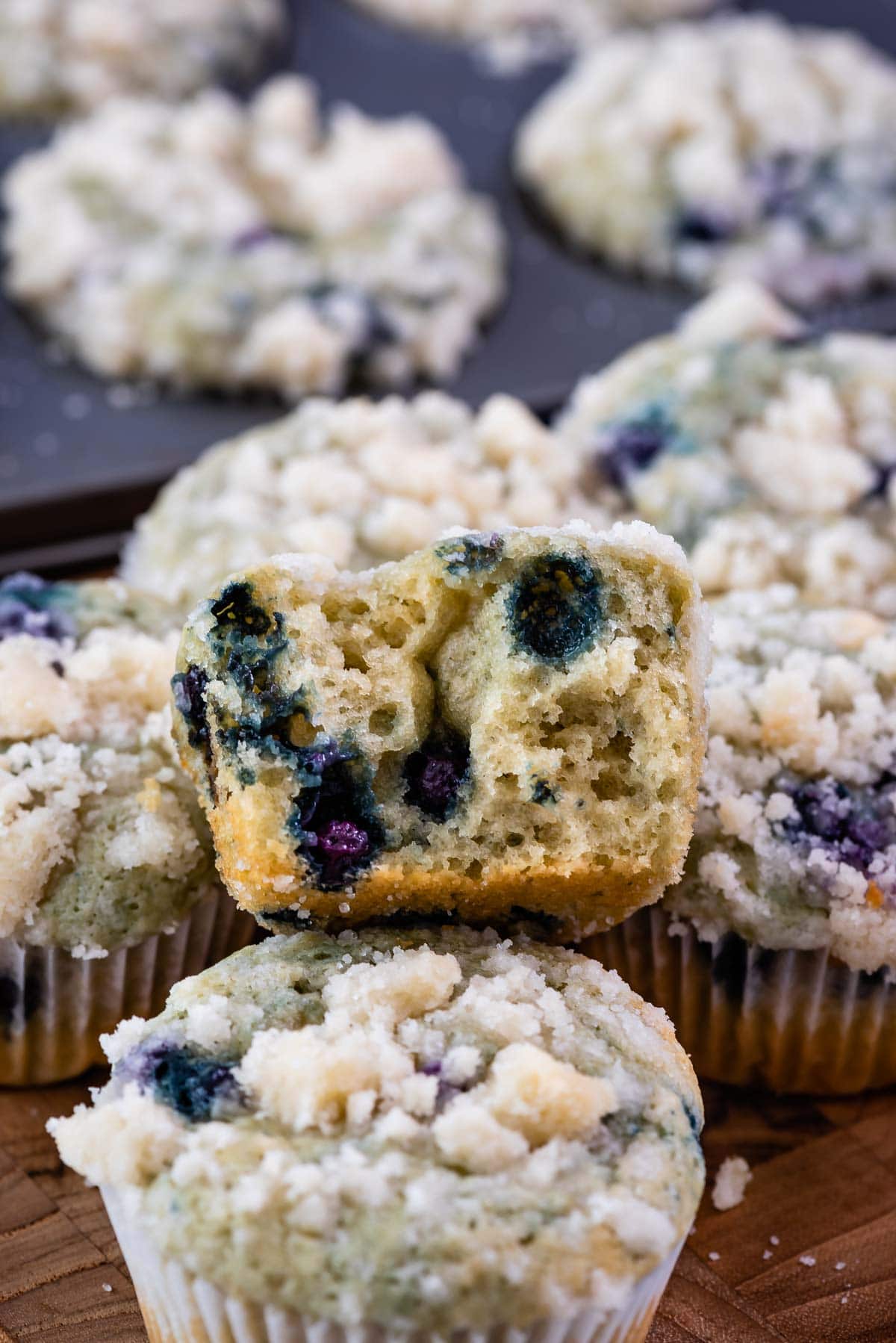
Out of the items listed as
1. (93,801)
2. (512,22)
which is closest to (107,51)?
(512,22)

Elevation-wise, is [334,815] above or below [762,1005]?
above

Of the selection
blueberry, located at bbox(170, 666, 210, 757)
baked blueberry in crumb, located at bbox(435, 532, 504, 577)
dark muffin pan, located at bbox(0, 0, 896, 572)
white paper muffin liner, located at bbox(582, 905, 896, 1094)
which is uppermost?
baked blueberry in crumb, located at bbox(435, 532, 504, 577)

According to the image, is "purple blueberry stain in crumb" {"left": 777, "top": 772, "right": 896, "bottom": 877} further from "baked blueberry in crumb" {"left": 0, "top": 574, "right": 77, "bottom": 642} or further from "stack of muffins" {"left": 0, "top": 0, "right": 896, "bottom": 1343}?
"baked blueberry in crumb" {"left": 0, "top": 574, "right": 77, "bottom": 642}

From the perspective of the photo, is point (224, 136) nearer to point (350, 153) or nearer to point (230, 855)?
point (350, 153)

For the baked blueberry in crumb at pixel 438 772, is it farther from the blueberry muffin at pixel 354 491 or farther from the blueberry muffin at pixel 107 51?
the blueberry muffin at pixel 107 51

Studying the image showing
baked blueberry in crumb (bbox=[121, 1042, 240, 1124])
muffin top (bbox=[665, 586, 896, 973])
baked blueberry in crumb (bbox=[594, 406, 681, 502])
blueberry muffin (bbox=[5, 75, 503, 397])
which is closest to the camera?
baked blueberry in crumb (bbox=[121, 1042, 240, 1124])

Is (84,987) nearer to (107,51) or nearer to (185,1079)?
(185,1079)

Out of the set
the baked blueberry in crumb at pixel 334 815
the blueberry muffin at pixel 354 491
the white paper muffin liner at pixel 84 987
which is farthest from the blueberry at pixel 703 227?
the baked blueberry in crumb at pixel 334 815

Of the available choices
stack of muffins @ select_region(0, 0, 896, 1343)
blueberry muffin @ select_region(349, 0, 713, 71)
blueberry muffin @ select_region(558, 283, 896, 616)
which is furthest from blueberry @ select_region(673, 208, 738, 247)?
blueberry muffin @ select_region(349, 0, 713, 71)
